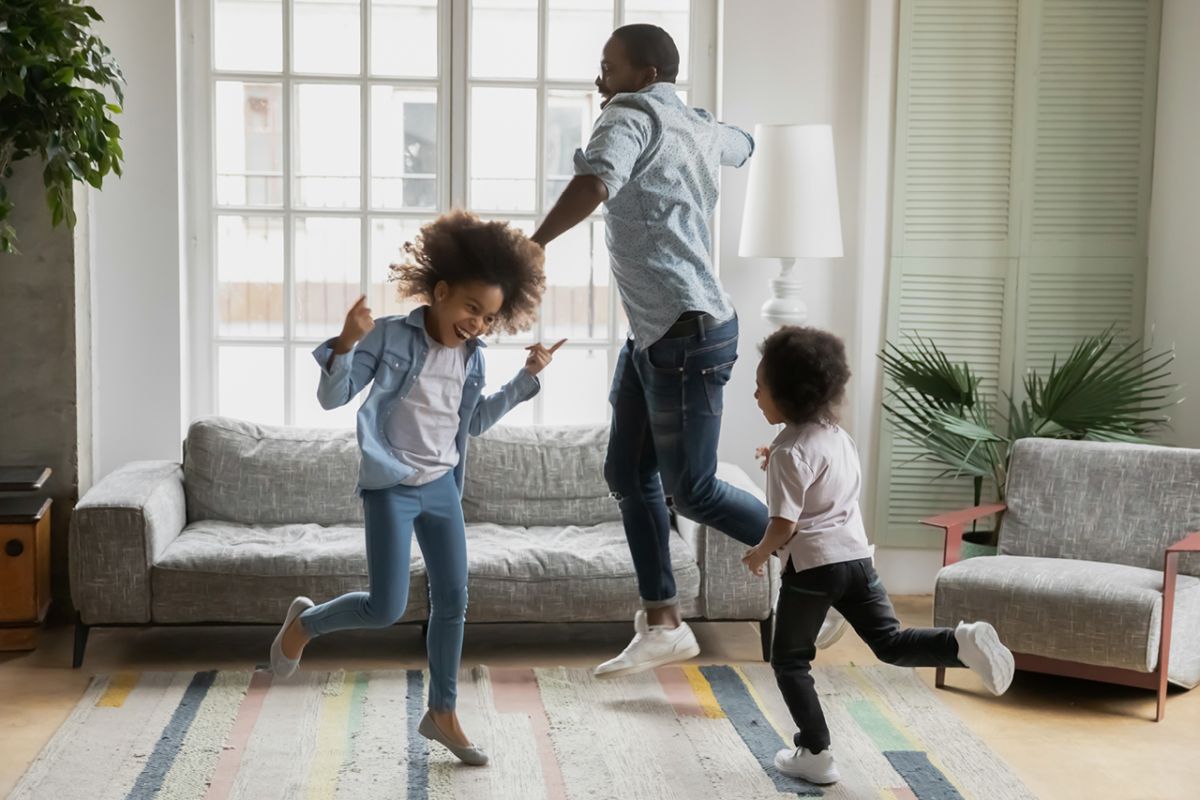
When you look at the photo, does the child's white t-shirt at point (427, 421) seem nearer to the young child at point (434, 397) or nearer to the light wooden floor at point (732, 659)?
the young child at point (434, 397)

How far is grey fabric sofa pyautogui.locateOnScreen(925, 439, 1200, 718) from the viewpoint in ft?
11.8

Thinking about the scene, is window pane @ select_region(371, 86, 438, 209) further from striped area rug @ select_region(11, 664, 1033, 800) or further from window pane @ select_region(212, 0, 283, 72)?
striped area rug @ select_region(11, 664, 1033, 800)

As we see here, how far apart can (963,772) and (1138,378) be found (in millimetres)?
1712

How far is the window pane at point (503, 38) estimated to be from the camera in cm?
477

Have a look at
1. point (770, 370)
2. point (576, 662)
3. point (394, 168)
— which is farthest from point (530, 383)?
point (394, 168)

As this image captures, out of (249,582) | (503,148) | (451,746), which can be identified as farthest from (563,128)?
(451,746)

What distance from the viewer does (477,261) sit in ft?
9.36

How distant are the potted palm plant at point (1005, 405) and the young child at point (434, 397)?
191 cm

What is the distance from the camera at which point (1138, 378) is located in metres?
4.38

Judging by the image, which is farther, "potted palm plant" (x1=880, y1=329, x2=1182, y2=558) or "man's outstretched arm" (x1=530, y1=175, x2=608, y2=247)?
"potted palm plant" (x1=880, y1=329, x2=1182, y2=558)

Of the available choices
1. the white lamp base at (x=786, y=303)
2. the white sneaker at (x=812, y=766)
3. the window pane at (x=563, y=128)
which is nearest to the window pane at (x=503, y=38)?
the window pane at (x=563, y=128)

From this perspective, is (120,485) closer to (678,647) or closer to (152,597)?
(152,597)

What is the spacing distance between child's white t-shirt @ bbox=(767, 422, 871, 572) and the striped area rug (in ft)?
1.76

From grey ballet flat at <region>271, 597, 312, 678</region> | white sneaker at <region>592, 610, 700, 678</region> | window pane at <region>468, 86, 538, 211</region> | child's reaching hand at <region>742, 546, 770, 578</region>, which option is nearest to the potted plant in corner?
window pane at <region>468, 86, 538, 211</region>
